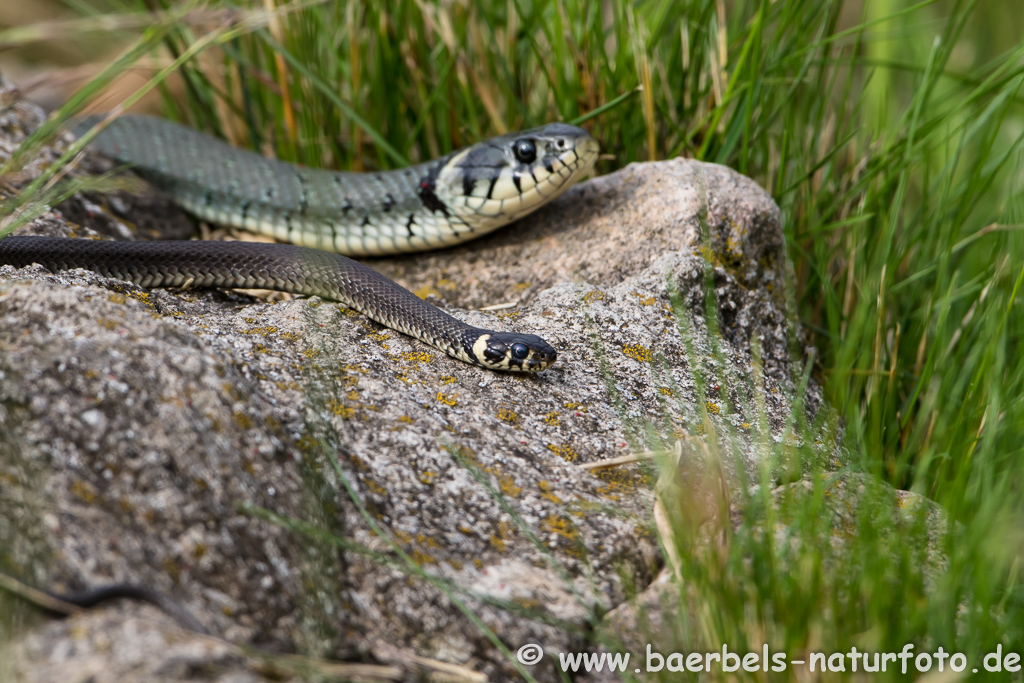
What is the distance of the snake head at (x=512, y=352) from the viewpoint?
2.62 meters

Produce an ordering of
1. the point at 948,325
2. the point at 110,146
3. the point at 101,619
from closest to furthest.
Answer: the point at 101,619, the point at 948,325, the point at 110,146

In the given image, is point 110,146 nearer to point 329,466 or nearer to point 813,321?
point 329,466

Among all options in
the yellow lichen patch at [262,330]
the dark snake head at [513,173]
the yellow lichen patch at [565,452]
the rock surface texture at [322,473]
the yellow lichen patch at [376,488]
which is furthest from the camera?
the dark snake head at [513,173]

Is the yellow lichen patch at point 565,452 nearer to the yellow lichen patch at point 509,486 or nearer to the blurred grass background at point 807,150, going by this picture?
the yellow lichen patch at point 509,486

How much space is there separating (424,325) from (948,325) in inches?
90.6

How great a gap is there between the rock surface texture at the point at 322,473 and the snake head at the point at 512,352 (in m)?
0.07

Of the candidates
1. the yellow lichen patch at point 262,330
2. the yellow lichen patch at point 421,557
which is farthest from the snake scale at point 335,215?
the yellow lichen patch at point 421,557

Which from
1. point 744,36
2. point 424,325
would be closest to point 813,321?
point 744,36

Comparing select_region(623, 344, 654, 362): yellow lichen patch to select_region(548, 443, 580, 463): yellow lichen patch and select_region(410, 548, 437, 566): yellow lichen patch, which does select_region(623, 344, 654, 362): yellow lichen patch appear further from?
select_region(410, 548, 437, 566): yellow lichen patch

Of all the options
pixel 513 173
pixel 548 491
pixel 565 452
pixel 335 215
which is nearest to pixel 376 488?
pixel 548 491

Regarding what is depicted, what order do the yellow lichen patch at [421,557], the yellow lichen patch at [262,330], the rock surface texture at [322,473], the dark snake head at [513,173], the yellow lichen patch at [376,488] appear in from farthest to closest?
the dark snake head at [513,173]
the yellow lichen patch at [262,330]
the yellow lichen patch at [376,488]
the yellow lichen patch at [421,557]
the rock surface texture at [322,473]

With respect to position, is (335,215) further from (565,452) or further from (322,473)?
(322,473)

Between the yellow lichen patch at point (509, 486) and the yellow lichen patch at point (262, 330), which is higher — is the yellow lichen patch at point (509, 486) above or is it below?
below

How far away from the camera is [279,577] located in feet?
5.62
